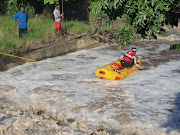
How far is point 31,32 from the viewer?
1348 centimetres

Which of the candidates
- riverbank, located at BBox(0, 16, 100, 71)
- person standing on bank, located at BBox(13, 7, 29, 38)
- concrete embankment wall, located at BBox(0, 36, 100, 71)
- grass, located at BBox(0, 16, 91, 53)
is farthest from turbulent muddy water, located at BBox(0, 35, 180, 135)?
person standing on bank, located at BBox(13, 7, 29, 38)

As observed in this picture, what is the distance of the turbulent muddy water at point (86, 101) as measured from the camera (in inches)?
253

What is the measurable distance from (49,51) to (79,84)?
4241 millimetres

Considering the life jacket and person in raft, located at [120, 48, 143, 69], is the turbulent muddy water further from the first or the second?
the life jacket

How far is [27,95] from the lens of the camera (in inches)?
330

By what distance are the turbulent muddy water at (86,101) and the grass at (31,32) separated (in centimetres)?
107

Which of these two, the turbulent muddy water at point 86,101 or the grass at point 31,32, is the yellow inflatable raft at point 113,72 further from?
the grass at point 31,32

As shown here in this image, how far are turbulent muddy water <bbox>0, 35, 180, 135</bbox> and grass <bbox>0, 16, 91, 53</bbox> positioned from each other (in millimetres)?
A: 1071

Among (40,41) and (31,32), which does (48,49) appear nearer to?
(40,41)

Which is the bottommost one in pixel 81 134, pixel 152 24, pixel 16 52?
pixel 81 134

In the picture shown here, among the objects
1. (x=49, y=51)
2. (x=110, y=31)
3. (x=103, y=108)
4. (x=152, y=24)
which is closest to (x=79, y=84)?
(x=103, y=108)

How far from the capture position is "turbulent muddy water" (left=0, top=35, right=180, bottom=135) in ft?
21.1

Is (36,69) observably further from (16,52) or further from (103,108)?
(103,108)

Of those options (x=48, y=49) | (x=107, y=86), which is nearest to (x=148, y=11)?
(x=107, y=86)
